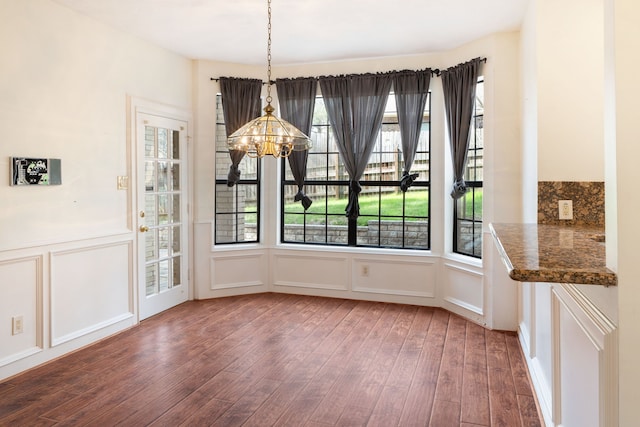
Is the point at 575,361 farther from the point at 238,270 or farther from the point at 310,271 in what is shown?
the point at 238,270

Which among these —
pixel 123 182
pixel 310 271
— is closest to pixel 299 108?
pixel 310 271

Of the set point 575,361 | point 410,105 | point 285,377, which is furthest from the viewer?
point 410,105

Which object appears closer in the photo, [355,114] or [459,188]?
[459,188]

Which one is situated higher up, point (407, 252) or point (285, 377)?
point (407, 252)

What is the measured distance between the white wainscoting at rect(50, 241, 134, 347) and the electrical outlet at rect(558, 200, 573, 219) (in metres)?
3.64

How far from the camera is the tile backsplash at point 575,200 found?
2842mm

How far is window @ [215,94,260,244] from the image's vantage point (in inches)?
210

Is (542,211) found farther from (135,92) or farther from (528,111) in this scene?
(135,92)

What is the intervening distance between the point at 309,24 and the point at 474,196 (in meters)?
2.35

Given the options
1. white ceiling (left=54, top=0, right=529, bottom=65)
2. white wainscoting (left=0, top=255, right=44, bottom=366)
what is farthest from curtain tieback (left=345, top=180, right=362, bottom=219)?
white wainscoting (left=0, top=255, right=44, bottom=366)

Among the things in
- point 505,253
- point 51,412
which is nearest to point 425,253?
point 505,253

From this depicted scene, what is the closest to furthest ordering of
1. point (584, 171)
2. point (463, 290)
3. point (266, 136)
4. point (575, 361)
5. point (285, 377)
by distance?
point (575, 361) → point (584, 171) → point (266, 136) → point (285, 377) → point (463, 290)

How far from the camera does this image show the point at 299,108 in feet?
17.4

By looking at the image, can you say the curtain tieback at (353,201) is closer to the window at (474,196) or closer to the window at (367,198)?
the window at (367,198)
